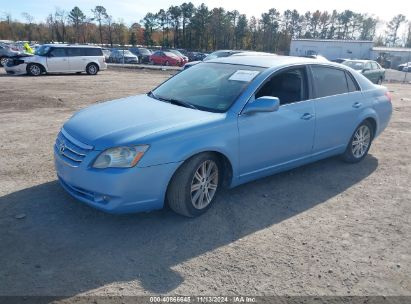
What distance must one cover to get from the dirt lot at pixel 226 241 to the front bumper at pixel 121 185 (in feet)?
1.00

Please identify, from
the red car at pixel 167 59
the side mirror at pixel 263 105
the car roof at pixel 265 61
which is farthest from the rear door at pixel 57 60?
the side mirror at pixel 263 105

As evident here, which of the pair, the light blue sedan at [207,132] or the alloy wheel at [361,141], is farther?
the alloy wheel at [361,141]

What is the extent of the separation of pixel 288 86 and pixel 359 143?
198cm

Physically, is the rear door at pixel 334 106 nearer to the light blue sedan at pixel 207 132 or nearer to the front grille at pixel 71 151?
the light blue sedan at pixel 207 132

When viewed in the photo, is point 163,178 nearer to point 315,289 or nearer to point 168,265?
point 168,265

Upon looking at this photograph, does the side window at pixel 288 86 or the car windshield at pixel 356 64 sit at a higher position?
the side window at pixel 288 86

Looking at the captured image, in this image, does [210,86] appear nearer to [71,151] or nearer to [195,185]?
[195,185]

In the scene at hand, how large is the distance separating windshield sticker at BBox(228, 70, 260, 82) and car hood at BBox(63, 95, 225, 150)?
69 cm

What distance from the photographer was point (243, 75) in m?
4.43

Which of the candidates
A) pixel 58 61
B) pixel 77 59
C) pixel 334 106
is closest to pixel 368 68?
pixel 77 59

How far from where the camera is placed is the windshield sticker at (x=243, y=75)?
435cm

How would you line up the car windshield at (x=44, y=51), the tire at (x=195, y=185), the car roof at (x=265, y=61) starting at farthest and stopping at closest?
1. the car windshield at (x=44, y=51)
2. the car roof at (x=265, y=61)
3. the tire at (x=195, y=185)

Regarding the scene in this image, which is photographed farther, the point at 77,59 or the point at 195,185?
the point at 77,59

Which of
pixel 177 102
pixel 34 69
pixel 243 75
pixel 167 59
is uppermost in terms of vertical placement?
pixel 243 75
